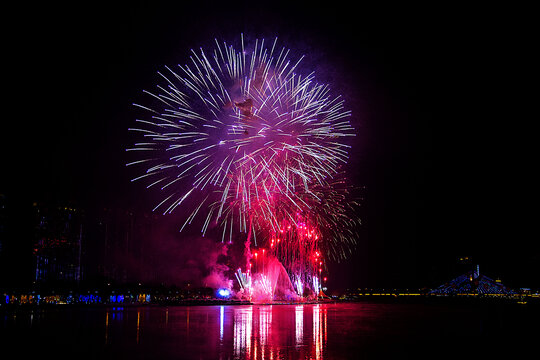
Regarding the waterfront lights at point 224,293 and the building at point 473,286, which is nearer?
the waterfront lights at point 224,293

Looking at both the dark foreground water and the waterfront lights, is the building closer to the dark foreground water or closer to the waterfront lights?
the waterfront lights

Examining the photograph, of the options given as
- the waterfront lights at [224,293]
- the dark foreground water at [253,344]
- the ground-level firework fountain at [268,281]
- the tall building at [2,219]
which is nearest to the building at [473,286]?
the ground-level firework fountain at [268,281]

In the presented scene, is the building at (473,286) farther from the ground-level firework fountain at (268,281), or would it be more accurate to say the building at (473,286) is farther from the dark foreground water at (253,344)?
the dark foreground water at (253,344)

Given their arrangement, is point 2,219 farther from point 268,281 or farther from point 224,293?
point 268,281

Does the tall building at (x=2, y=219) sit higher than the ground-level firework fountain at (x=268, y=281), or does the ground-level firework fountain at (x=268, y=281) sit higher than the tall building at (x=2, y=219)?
the tall building at (x=2, y=219)

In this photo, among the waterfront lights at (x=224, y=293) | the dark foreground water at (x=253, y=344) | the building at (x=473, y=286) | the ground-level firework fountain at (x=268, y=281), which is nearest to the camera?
the dark foreground water at (x=253, y=344)

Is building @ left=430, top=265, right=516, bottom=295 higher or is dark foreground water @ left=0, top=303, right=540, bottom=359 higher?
dark foreground water @ left=0, top=303, right=540, bottom=359

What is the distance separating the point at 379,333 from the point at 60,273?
169ft

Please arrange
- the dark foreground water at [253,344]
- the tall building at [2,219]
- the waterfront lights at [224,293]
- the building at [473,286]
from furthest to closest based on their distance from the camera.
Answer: the building at [473,286]
the waterfront lights at [224,293]
the tall building at [2,219]
the dark foreground water at [253,344]

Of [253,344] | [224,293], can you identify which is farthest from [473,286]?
[253,344]

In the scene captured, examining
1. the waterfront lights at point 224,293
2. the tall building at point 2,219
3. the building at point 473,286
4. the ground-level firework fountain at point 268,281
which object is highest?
the tall building at point 2,219

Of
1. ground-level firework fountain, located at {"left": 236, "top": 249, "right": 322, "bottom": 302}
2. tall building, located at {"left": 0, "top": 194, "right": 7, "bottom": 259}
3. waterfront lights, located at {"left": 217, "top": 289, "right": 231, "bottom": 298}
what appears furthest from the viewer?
waterfront lights, located at {"left": 217, "top": 289, "right": 231, "bottom": 298}

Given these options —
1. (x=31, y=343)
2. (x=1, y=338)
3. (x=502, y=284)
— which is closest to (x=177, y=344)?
(x=31, y=343)

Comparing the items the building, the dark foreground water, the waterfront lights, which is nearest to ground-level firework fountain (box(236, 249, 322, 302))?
the waterfront lights
